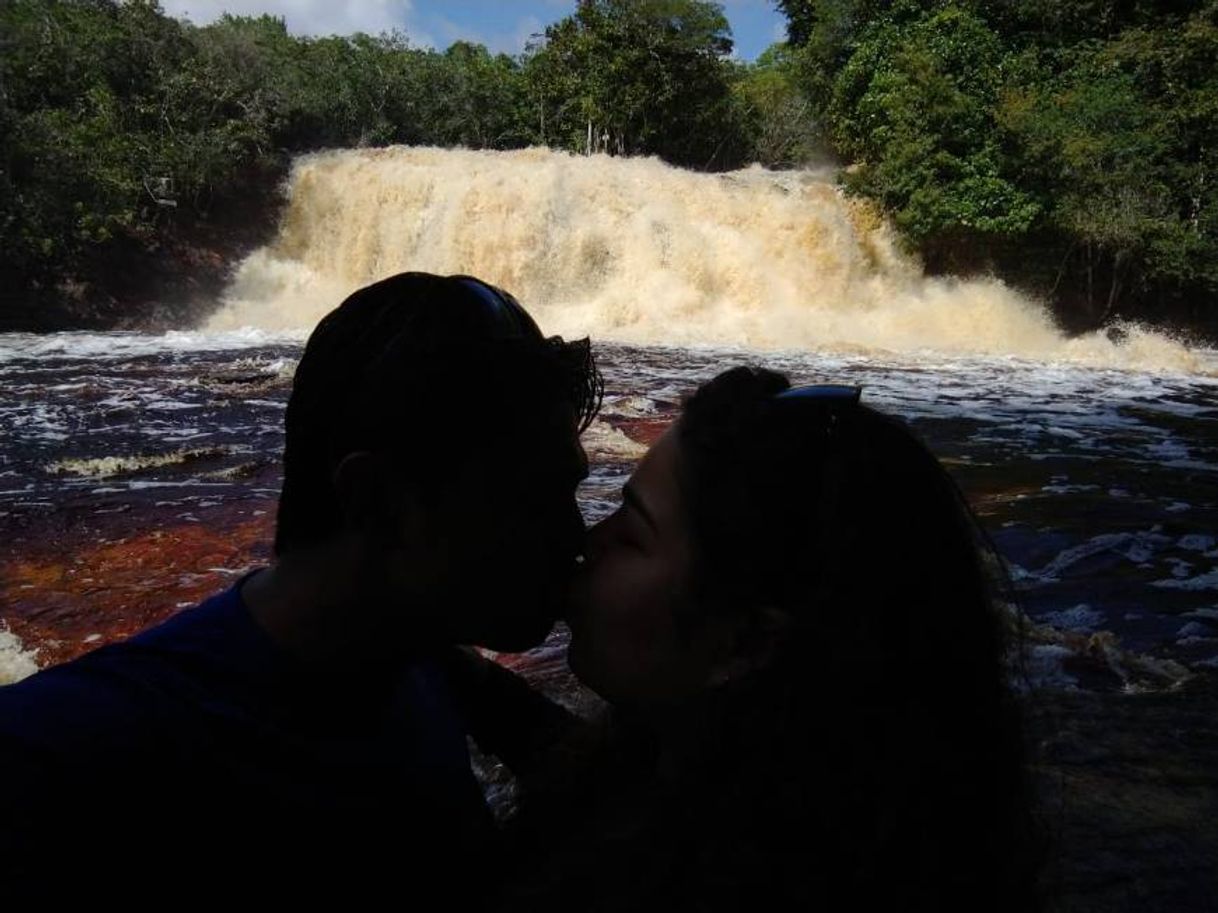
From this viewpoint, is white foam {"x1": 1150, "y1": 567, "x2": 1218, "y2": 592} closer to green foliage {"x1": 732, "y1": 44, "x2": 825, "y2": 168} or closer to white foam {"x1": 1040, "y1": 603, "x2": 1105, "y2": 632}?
white foam {"x1": 1040, "y1": 603, "x2": 1105, "y2": 632}

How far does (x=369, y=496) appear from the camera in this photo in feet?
3.62

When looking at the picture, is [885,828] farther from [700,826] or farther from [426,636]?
[426,636]

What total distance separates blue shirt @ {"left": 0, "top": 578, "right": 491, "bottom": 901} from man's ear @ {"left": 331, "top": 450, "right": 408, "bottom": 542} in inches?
6.4

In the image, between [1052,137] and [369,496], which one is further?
[1052,137]

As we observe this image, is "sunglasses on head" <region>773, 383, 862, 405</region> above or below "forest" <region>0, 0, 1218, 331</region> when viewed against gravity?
below

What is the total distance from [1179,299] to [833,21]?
385 inches

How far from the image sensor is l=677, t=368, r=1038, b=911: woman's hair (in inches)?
35.8

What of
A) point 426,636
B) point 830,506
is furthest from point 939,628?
point 426,636

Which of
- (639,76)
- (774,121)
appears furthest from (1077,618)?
(774,121)

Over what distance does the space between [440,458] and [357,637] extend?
0.23 meters

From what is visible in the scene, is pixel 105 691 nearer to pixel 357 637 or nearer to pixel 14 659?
pixel 357 637

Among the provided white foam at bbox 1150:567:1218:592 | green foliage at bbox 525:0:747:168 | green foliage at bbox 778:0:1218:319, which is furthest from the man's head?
green foliage at bbox 525:0:747:168

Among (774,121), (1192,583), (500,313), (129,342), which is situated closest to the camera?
(500,313)

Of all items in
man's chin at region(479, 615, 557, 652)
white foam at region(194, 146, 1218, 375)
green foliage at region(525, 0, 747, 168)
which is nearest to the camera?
man's chin at region(479, 615, 557, 652)
